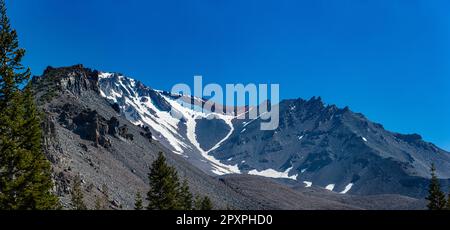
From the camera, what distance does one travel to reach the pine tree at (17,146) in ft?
78.9

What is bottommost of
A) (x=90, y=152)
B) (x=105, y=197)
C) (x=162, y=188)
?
(x=162, y=188)

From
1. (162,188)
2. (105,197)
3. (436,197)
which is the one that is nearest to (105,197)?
(105,197)

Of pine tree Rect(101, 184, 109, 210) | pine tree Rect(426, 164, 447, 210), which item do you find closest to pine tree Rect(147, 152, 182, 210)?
pine tree Rect(426, 164, 447, 210)

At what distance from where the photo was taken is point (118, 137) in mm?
181250

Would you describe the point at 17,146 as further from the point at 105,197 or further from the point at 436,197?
the point at 105,197

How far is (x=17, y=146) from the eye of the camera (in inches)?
A: 977

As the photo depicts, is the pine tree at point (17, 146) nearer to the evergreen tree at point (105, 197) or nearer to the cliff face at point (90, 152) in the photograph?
the cliff face at point (90, 152)

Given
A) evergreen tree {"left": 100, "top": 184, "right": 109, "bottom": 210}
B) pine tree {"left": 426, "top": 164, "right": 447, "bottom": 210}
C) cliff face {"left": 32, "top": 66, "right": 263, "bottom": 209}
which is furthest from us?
cliff face {"left": 32, "top": 66, "right": 263, "bottom": 209}

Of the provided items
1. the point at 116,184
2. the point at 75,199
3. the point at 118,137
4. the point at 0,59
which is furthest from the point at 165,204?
the point at 118,137

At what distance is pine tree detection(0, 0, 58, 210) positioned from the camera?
78.9ft

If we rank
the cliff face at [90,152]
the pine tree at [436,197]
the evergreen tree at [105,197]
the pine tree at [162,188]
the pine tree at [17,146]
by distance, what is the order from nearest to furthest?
the pine tree at [17,146], the pine tree at [162,188], the pine tree at [436,197], the evergreen tree at [105,197], the cliff face at [90,152]

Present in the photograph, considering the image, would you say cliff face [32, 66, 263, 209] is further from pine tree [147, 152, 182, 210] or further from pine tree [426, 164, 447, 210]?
pine tree [426, 164, 447, 210]

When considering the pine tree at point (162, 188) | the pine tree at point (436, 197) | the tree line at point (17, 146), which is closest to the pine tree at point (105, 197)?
the pine tree at point (162, 188)
